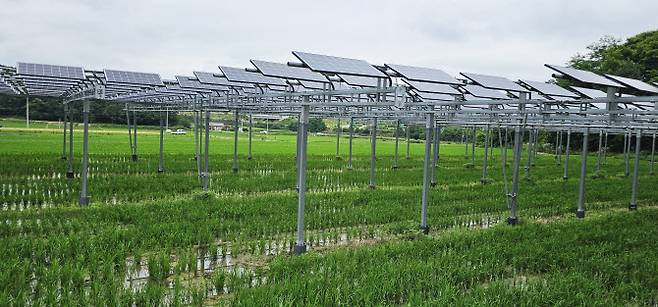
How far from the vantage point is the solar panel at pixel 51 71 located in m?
13.1

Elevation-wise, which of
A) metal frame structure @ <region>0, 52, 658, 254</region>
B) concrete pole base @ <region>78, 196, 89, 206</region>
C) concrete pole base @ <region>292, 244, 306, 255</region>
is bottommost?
concrete pole base @ <region>292, 244, 306, 255</region>

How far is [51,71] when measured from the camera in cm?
1354

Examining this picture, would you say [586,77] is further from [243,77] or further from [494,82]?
[243,77]

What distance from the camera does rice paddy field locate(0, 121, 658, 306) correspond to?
254 inches

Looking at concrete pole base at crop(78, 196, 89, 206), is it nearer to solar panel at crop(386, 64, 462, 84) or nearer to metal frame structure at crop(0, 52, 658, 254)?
metal frame structure at crop(0, 52, 658, 254)

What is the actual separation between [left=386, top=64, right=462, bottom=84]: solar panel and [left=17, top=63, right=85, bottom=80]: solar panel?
29.0 ft

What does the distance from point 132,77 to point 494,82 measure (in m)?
11.7

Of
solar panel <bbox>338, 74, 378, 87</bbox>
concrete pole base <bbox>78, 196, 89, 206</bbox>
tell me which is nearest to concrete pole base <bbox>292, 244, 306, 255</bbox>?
solar panel <bbox>338, 74, 378, 87</bbox>

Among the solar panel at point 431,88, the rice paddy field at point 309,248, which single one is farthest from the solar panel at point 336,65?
the rice paddy field at point 309,248

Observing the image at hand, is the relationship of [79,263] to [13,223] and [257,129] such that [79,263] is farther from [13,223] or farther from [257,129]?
[257,129]

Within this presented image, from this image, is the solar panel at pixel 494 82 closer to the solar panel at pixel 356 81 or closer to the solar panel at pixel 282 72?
the solar panel at pixel 356 81

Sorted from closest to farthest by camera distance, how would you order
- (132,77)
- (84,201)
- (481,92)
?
(84,201)
(132,77)
(481,92)

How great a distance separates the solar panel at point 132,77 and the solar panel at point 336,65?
6314 mm

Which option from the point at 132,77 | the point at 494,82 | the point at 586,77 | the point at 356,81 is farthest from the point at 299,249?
the point at 494,82
